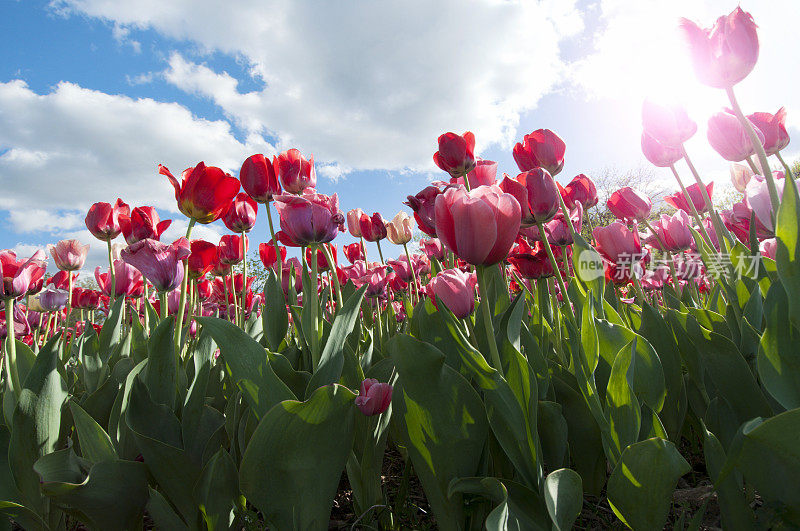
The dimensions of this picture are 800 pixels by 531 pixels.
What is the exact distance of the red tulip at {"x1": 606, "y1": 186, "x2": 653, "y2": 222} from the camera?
7.09ft

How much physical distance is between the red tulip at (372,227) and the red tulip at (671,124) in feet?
4.71

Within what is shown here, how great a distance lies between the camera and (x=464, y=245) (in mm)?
880

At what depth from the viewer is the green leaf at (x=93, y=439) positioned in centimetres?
93

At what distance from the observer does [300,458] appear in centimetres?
81

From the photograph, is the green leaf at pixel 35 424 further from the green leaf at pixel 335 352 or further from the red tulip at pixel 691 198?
the red tulip at pixel 691 198

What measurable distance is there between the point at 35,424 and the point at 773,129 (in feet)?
9.22

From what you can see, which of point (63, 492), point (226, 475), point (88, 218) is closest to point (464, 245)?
point (226, 475)

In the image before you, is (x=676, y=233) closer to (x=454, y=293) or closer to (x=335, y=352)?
(x=454, y=293)

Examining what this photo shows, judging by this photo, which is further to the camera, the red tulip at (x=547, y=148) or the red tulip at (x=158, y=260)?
the red tulip at (x=547, y=148)

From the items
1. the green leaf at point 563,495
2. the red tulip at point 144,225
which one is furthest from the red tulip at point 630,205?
the red tulip at point 144,225

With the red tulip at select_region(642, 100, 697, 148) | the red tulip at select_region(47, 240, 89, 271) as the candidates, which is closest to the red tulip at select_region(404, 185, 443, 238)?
the red tulip at select_region(642, 100, 697, 148)

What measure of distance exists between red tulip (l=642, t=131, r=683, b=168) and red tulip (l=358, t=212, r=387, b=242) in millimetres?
1365

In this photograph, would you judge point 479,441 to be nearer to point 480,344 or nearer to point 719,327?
point 480,344

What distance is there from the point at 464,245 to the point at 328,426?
1.40 feet
